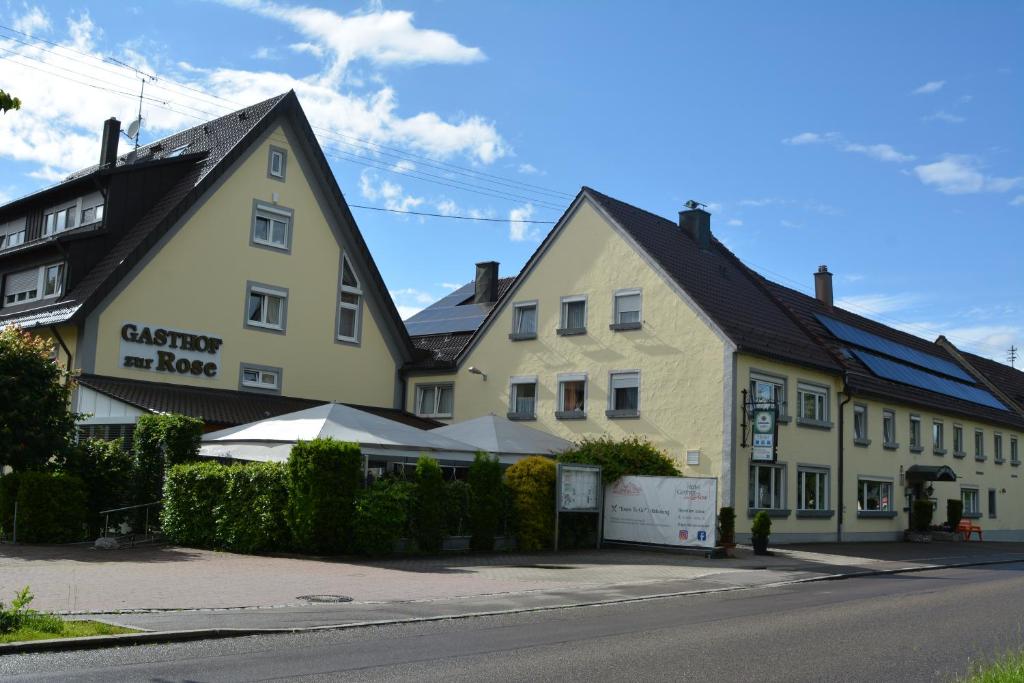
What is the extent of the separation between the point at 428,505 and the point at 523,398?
1294 centimetres

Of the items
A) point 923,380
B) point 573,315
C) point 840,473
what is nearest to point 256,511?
point 573,315

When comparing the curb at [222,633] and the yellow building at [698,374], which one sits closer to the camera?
the curb at [222,633]

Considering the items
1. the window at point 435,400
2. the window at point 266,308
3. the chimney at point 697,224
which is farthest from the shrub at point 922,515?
the window at point 266,308

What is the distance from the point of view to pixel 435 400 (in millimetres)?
36094

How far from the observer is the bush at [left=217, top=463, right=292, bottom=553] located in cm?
2028

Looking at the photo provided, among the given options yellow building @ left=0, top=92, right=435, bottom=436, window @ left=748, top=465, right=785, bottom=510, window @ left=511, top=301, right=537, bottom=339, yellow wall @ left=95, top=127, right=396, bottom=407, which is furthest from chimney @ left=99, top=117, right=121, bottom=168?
window @ left=748, top=465, right=785, bottom=510

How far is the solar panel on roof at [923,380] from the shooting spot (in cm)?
3731

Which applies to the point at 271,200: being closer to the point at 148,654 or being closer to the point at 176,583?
the point at 176,583

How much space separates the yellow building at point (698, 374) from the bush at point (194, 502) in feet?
44.4

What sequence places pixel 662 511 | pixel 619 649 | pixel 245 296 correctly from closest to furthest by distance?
pixel 619 649 → pixel 662 511 → pixel 245 296

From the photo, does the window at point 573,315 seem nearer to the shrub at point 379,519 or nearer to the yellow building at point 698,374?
the yellow building at point 698,374

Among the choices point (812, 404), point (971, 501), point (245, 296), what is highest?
point (245, 296)

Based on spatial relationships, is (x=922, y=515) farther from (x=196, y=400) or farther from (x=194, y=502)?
(x=194, y=502)

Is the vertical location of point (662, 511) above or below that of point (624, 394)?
below
